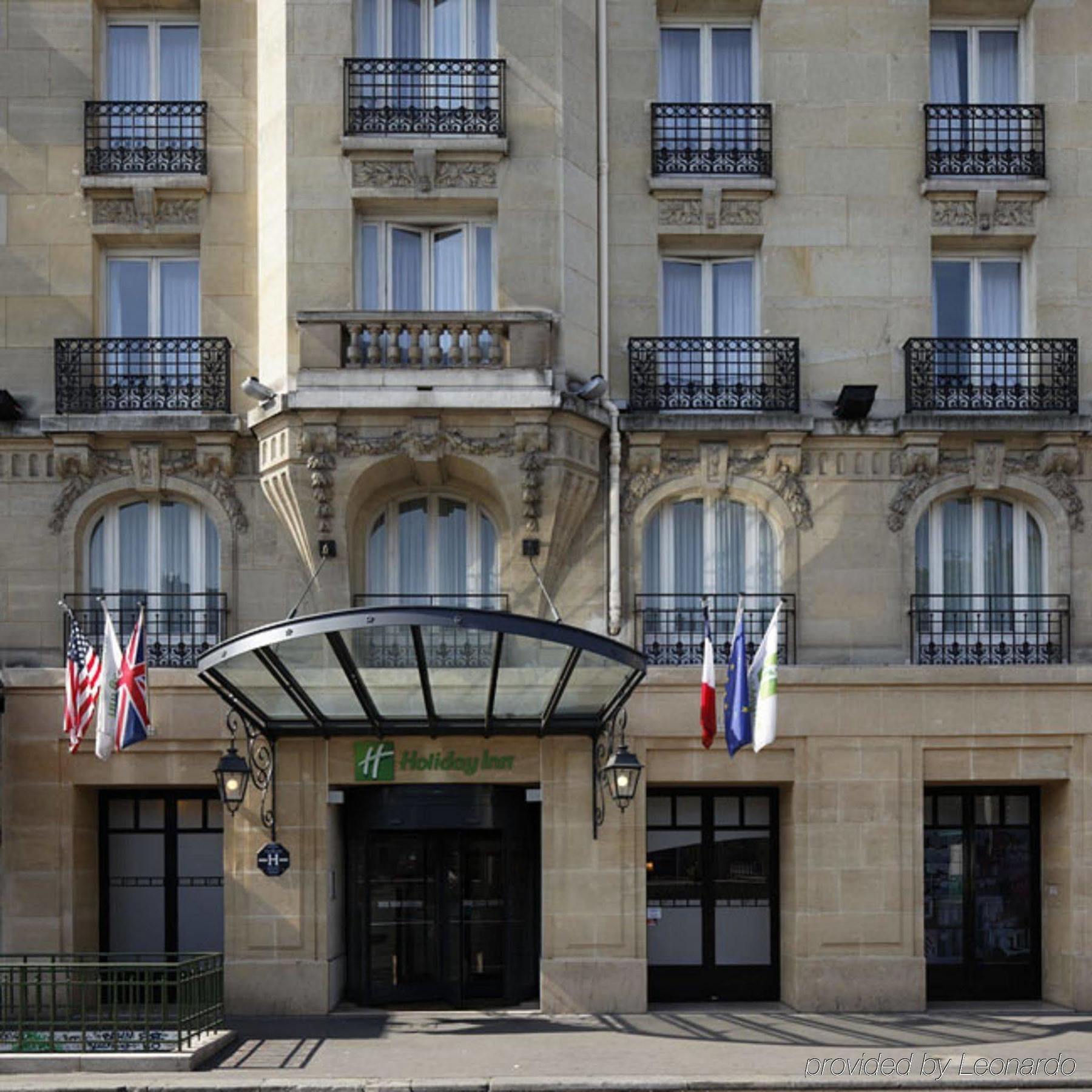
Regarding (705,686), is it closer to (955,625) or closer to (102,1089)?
(955,625)

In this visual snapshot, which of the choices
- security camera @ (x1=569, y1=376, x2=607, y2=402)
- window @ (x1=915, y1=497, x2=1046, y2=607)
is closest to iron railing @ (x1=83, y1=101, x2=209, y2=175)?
security camera @ (x1=569, y1=376, x2=607, y2=402)

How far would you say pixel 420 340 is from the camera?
2280 cm

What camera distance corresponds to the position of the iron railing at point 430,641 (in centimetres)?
2019

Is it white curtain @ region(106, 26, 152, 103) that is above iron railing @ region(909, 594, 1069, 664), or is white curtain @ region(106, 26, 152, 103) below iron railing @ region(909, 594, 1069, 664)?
above

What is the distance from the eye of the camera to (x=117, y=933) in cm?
2447

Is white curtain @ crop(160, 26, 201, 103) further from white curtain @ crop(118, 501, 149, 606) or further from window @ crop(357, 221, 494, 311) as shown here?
white curtain @ crop(118, 501, 149, 606)

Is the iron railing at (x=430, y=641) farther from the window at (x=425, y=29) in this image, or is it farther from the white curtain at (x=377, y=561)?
the window at (x=425, y=29)

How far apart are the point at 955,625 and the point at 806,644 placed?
200 cm

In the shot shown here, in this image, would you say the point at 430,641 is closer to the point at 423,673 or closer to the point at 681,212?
the point at 423,673

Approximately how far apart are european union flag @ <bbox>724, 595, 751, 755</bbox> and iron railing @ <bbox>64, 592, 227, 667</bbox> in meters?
6.64

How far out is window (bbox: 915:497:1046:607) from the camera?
24219 mm

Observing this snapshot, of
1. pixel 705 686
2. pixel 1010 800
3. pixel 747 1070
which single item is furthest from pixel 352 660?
pixel 1010 800

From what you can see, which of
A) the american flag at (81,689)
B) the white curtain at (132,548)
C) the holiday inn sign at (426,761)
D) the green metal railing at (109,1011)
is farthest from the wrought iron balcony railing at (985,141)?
the green metal railing at (109,1011)

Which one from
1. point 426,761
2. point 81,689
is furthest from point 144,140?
point 426,761
